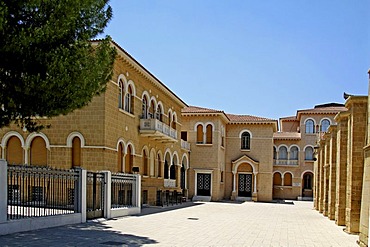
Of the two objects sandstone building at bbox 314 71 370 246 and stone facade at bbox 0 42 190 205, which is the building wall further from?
sandstone building at bbox 314 71 370 246

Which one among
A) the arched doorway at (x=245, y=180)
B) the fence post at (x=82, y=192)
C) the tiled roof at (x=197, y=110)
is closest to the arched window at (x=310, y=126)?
the arched doorway at (x=245, y=180)

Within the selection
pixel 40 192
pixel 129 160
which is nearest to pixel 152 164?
pixel 129 160

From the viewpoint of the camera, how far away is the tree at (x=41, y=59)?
39.4ft

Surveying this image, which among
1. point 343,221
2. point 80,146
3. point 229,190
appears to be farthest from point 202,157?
point 343,221

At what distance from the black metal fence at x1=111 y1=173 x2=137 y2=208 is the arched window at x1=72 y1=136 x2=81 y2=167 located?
346 cm

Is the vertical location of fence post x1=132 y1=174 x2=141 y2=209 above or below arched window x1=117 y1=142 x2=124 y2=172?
below

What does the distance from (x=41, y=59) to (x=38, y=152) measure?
12.2 metres

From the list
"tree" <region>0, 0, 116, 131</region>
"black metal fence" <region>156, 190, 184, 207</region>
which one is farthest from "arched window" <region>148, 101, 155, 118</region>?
"tree" <region>0, 0, 116, 131</region>

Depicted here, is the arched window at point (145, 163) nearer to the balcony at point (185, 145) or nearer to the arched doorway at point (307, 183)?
the balcony at point (185, 145)

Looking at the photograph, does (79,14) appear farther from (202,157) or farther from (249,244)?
(202,157)

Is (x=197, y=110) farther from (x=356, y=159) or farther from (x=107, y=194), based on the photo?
(x=356, y=159)

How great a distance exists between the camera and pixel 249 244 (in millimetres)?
12812

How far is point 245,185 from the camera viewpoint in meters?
48.1

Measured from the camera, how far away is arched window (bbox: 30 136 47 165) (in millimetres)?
23219
